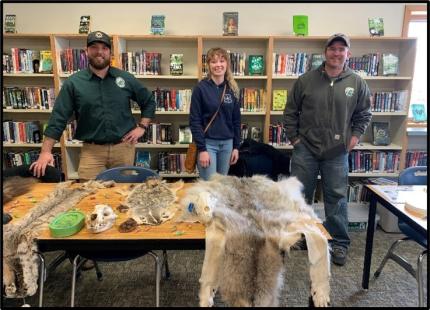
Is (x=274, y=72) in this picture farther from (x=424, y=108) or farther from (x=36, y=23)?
(x=36, y=23)

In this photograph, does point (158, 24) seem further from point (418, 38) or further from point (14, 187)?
point (418, 38)

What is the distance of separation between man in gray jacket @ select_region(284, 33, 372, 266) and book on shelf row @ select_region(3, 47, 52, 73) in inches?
97.7

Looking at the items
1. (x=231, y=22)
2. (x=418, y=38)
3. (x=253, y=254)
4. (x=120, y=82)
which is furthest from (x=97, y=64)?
(x=418, y=38)

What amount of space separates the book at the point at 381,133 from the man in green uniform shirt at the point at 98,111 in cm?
247

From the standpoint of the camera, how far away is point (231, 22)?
318 centimetres

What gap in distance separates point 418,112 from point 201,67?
249 centimetres

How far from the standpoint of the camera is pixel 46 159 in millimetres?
2205

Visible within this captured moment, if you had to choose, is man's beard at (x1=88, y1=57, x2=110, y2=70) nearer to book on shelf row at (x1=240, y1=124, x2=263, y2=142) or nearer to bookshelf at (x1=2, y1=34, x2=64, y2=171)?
bookshelf at (x1=2, y1=34, x2=64, y2=171)

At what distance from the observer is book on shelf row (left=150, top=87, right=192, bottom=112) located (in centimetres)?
333

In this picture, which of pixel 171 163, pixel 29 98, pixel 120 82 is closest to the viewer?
pixel 120 82

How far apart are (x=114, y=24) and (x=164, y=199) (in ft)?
8.01

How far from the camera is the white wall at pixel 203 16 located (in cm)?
334

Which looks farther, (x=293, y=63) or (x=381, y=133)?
(x=381, y=133)

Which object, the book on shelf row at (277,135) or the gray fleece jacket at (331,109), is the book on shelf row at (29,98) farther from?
the gray fleece jacket at (331,109)
